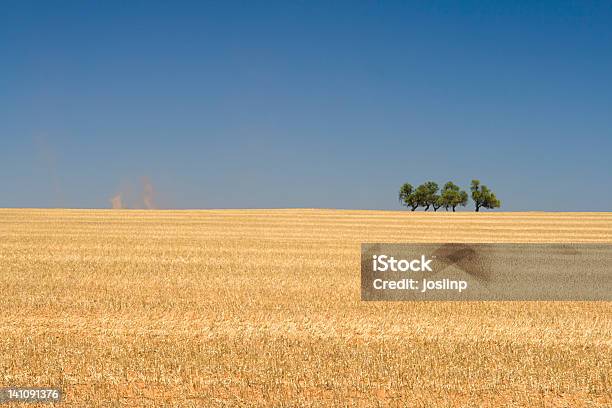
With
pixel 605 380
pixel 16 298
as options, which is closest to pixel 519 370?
pixel 605 380

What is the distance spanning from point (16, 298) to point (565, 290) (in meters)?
11.8

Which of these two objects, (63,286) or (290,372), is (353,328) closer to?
(290,372)

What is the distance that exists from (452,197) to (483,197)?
535 centimetres

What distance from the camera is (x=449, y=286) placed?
13.9 meters

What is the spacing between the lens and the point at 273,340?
880 centimetres

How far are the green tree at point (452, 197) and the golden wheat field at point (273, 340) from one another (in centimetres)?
8059

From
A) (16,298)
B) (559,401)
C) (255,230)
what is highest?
(255,230)
